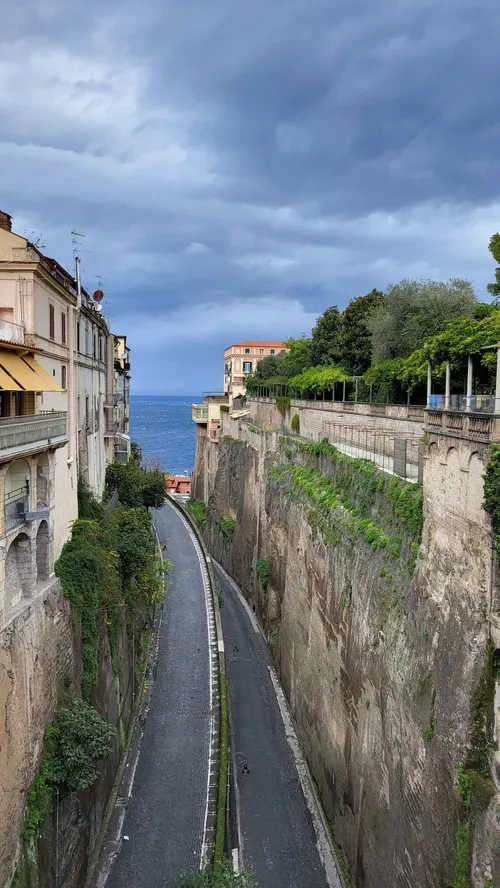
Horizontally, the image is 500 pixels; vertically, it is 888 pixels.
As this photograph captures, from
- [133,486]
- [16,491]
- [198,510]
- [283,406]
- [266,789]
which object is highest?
[283,406]

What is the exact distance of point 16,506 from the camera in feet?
42.2

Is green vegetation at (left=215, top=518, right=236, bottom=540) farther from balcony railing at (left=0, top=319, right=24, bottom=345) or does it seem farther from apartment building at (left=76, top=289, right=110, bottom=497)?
balcony railing at (left=0, top=319, right=24, bottom=345)

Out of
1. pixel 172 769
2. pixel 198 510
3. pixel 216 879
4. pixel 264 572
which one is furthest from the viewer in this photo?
pixel 198 510

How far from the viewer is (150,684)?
2333 cm

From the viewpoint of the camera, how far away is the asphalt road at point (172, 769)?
49.0 ft

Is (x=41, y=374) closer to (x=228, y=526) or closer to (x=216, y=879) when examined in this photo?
(x=216, y=879)

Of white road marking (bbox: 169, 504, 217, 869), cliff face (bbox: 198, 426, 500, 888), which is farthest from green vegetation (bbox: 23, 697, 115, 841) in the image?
cliff face (bbox: 198, 426, 500, 888)

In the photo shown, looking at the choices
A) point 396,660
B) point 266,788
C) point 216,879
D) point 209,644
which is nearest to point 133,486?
point 209,644

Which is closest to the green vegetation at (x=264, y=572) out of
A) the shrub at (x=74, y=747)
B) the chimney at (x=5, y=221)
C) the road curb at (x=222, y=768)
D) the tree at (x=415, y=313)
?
the road curb at (x=222, y=768)

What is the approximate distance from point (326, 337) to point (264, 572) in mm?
21467

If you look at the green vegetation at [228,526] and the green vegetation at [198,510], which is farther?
the green vegetation at [198,510]

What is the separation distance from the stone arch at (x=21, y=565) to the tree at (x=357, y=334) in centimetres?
2966

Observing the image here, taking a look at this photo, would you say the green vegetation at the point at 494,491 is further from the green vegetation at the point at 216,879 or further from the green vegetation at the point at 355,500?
the green vegetation at the point at 216,879

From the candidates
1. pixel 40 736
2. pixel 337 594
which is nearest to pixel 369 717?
pixel 337 594
